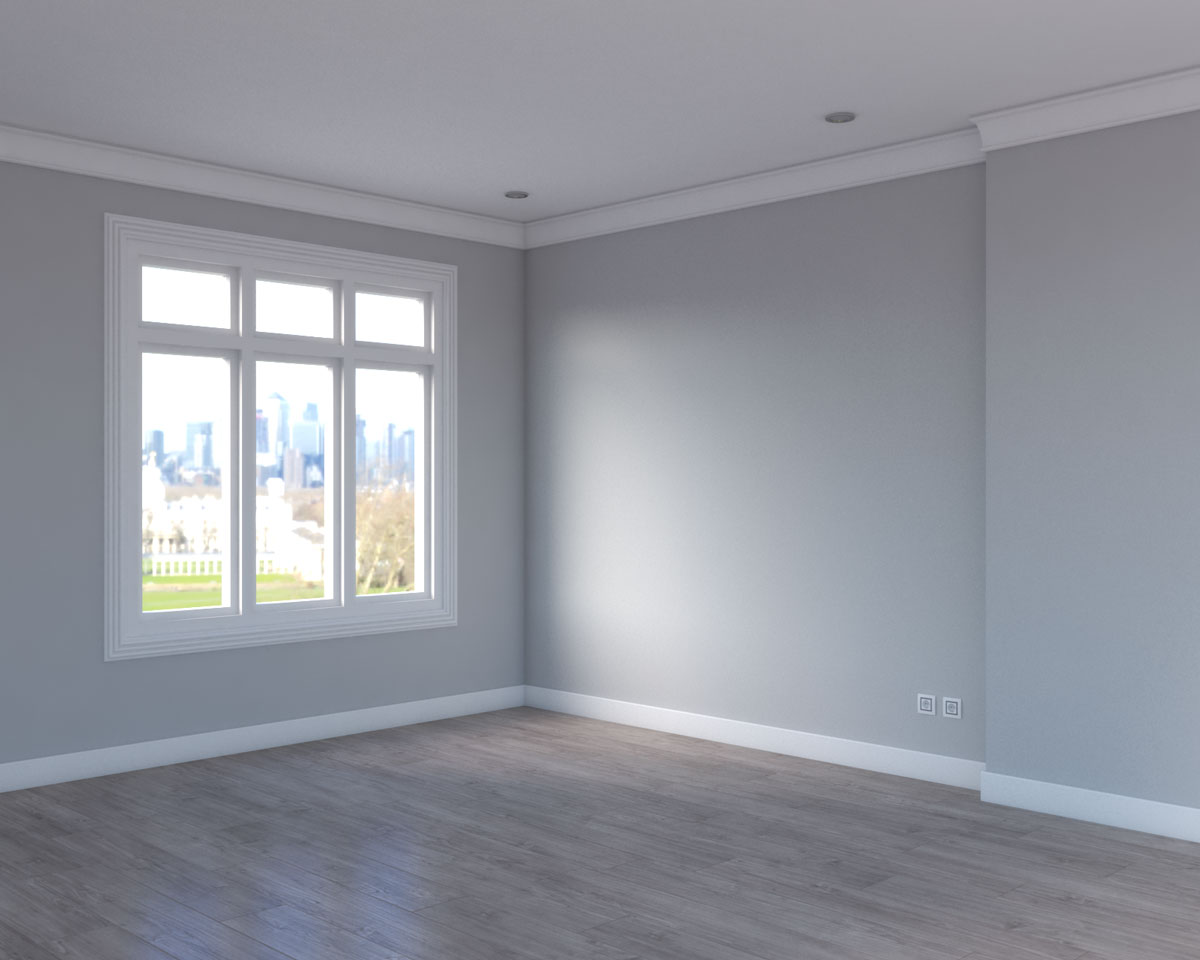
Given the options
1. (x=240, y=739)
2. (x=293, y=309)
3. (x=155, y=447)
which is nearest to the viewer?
(x=155, y=447)

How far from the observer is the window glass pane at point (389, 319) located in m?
6.43

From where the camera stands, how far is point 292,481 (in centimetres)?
616

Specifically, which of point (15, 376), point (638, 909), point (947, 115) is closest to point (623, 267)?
point (947, 115)

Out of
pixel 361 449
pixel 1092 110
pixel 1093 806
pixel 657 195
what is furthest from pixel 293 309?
pixel 1093 806

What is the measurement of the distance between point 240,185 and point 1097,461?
169 inches

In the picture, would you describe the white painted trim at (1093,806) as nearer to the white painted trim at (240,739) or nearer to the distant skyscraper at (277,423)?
the white painted trim at (240,739)

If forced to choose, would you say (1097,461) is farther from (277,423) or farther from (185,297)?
(185,297)

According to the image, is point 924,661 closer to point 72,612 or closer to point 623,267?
point 623,267

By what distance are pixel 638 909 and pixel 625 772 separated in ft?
5.84

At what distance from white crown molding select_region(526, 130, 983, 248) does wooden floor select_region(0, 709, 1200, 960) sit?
2843 mm

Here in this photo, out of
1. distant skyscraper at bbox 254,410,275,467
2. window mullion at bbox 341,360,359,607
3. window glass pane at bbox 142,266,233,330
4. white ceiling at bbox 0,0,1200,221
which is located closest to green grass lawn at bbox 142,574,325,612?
window mullion at bbox 341,360,359,607

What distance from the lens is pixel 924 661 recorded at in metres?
5.24

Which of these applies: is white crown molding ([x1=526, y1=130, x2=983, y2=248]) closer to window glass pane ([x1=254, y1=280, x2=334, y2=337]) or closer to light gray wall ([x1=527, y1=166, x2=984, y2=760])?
light gray wall ([x1=527, y1=166, x2=984, y2=760])

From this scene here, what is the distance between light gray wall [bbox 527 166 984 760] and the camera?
519 cm
